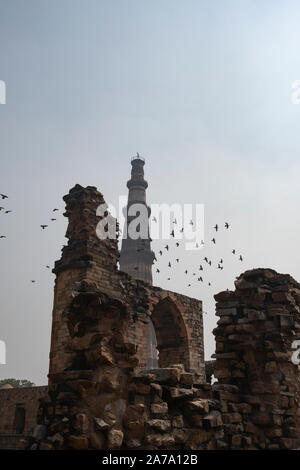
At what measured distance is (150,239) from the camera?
1720 inches

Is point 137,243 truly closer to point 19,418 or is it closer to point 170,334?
point 19,418

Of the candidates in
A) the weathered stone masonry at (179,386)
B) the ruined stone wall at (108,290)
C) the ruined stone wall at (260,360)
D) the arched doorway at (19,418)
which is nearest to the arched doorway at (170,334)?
the ruined stone wall at (108,290)

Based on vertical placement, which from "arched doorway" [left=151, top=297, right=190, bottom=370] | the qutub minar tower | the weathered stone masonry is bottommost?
the weathered stone masonry

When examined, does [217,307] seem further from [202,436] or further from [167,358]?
[167,358]

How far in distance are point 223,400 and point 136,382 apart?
1494 mm

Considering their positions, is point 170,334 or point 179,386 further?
point 170,334

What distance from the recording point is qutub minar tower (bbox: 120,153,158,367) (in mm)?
40075

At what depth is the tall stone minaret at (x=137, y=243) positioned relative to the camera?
4094 cm

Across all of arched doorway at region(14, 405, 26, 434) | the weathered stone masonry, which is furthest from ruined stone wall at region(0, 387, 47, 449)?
the weathered stone masonry

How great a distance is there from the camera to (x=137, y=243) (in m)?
43.1

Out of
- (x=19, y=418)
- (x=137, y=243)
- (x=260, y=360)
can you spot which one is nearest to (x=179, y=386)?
(x=260, y=360)

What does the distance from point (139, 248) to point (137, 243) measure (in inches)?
107

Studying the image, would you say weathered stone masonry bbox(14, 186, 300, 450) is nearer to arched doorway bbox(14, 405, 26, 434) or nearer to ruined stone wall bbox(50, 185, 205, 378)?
ruined stone wall bbox(50, 185, 205, 378)
